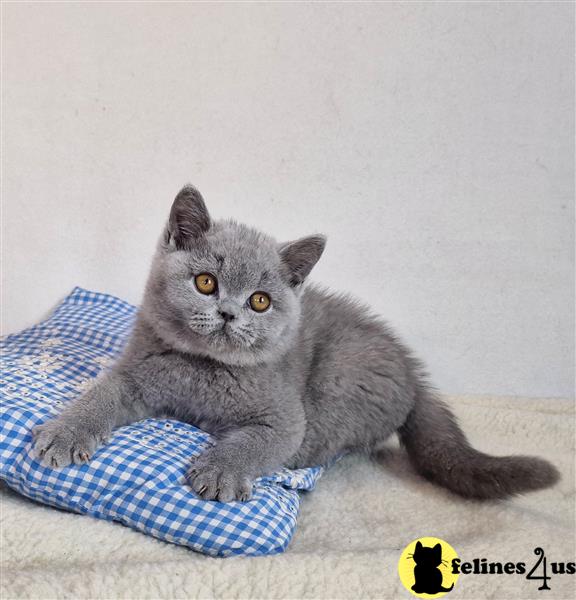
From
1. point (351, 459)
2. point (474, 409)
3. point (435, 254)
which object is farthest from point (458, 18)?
point (351, 459)

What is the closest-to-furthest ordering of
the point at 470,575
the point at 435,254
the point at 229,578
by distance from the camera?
the point at 229,578 < the point at 470,575 < the point at 435,254

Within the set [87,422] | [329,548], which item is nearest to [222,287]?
[87,422]

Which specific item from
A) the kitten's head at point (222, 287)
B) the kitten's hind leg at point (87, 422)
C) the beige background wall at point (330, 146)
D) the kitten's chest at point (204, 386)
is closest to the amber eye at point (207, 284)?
the kitten's head at point (222, 287)

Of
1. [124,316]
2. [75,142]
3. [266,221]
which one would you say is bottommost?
[124,316]

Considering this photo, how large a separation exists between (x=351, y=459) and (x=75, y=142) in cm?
Result: 126

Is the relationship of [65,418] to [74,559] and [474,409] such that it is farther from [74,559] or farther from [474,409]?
[474,409]

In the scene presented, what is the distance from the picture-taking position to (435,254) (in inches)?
78.3

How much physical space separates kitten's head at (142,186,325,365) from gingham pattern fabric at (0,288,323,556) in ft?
0.66

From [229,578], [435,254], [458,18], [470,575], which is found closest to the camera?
[229,578]

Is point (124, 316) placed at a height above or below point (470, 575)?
above

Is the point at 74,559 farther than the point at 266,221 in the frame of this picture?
No

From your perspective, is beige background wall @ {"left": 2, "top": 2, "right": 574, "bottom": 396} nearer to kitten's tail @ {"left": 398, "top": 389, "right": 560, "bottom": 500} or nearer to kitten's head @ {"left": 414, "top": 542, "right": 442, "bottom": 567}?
kitten's tail @ {"left": 398, "top": 389, "right": 560, "bottom": 500}

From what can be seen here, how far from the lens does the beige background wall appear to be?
6.17 feet

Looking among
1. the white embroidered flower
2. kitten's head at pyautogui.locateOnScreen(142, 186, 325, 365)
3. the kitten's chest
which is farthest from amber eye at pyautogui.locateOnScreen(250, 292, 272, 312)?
the white embroidered flower
